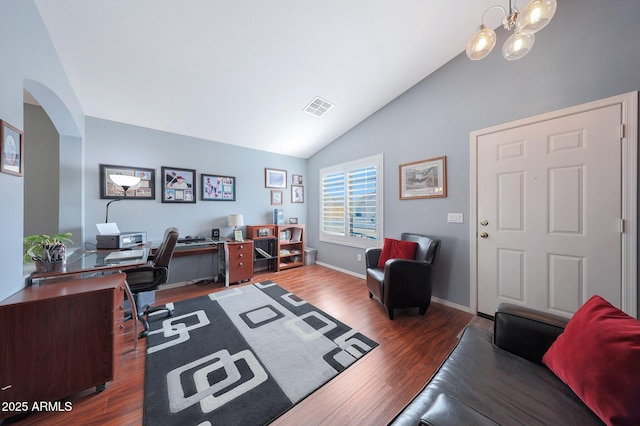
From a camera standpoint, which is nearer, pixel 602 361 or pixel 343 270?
pixel 602 361

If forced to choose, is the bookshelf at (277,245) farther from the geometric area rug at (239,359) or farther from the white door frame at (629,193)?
the white door frame at (629,193)

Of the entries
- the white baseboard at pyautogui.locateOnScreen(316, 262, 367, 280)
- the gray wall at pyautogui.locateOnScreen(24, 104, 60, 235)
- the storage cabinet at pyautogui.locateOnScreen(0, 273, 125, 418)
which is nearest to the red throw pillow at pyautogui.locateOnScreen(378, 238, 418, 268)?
the white baseboard at pyautogui.locateOnScreen(316, 262, 367, 280)

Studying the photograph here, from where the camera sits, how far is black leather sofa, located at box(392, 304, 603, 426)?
2.44 feet

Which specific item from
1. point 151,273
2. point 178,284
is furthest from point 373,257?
point 178,284

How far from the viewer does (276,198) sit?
14.1 ft

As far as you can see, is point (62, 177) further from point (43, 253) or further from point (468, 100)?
point (468, 100)

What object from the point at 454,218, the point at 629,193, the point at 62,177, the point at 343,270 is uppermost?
the point at 62,177

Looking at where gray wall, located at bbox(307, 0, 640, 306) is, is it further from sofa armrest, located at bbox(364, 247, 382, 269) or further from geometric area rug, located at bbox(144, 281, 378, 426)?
geometric area rug, located at bbox(144, 281, 378, 426)

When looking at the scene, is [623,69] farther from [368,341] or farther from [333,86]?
[368,341]

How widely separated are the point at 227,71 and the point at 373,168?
2356mm

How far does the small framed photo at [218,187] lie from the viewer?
11.4ft

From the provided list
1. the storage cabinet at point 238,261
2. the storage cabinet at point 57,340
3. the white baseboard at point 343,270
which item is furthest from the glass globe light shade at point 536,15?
the storage cabinet at point 238,261

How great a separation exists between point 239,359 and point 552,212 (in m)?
3.04

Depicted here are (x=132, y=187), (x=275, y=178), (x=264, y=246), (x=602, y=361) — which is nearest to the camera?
(x=602, y=361)
